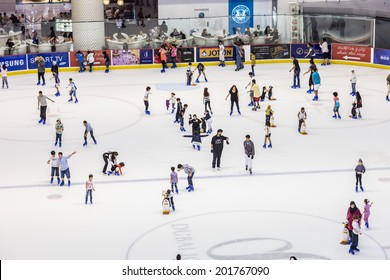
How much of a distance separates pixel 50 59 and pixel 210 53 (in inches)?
351

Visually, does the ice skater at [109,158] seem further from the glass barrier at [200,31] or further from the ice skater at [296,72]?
the glass barrier at [200,31]

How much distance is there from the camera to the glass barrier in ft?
143

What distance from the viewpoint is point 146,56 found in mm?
43812

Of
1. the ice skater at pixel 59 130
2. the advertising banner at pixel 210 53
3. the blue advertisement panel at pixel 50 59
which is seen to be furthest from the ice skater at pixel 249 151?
the blue advertisement panel at pixel 50 59

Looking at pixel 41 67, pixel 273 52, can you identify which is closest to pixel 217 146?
pixel 41 67

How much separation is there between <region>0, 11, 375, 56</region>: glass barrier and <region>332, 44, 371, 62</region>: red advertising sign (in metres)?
0.40

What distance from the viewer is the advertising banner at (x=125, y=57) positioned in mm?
43531

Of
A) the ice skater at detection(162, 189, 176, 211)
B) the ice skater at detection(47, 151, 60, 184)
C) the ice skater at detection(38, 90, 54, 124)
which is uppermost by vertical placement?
the ice skater at detection(38, 90, 54, 124)

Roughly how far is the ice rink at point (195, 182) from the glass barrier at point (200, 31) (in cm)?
775

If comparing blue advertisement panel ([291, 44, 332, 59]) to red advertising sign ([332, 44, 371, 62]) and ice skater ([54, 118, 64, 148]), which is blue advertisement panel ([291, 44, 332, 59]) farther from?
ice skater ([54, 118, 64, 148])

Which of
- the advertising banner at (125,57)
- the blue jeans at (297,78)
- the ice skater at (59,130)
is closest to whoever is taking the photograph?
the ice skater at (59,130)

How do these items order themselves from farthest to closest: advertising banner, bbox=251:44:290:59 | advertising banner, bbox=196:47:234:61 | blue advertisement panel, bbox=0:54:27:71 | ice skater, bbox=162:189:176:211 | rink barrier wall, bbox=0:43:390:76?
advertising banner, bbox=251:44:290:59, advertising banner, bbox=196:47:234:61, rink barrier wall, bbox=0:43:390:76, blue advertisement panel, bbox=0:54:27:71, ice skater, bbox=162:189:176:211

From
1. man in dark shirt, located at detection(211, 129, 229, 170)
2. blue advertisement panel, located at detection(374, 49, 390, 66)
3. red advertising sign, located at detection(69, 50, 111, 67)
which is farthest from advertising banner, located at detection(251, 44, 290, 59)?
man in dark shirt, located at detection(211, 129, 229, 170)

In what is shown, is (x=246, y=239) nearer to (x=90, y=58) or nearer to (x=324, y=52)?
(x=90, y=58)
